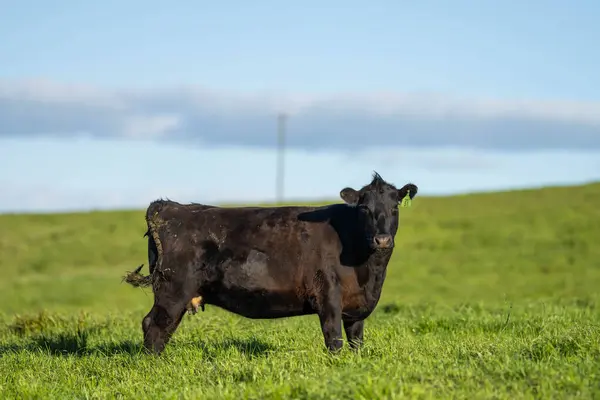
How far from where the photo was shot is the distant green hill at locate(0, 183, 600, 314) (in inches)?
1275

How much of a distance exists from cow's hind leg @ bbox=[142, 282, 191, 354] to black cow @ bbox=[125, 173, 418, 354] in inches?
0.5

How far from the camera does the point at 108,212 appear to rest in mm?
52688

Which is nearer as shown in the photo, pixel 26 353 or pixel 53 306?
pixel 26 353

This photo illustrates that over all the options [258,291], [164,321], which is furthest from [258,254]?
[164,321]

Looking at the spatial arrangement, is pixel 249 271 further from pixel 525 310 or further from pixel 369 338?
pixel 525 310

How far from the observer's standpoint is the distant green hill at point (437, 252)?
32375mm

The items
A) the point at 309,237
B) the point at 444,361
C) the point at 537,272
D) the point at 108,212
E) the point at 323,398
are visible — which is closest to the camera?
the point at 323,398

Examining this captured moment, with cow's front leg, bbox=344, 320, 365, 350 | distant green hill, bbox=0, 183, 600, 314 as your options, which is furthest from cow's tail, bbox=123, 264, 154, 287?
distant green hill, bbox=0, 183, 600, 314

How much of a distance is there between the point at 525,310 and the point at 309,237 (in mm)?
7329

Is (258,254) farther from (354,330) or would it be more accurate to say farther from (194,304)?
(354,330)

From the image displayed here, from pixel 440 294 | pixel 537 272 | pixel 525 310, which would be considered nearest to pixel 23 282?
pixel 440 294

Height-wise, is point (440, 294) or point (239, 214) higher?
point (239, 214)

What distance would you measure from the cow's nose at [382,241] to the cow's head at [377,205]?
0.03 m

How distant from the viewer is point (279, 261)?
12188 millimetres
